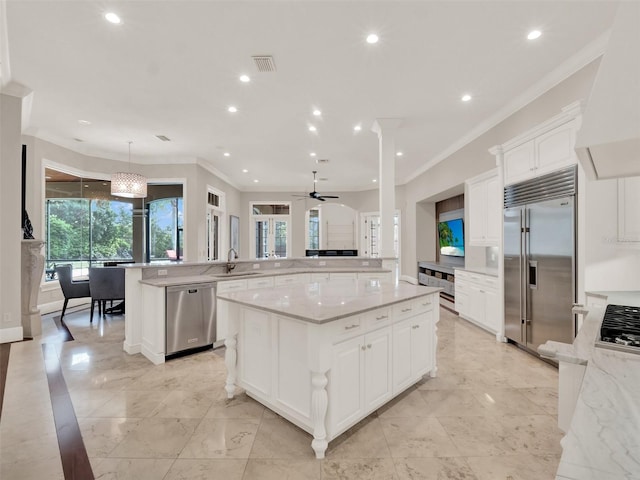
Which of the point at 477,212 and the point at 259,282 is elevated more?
the point at 477,212

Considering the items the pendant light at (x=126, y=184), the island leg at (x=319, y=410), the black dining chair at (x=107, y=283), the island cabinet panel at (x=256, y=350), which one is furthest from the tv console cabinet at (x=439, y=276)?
the pendant light at (x=126, y=184)

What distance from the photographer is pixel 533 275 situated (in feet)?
10.8

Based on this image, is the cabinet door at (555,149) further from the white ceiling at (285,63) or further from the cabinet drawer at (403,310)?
the cabinet drawer at (403,310)

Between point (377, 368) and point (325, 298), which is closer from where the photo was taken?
point (377, 368)

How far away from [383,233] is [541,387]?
2575 millimetres

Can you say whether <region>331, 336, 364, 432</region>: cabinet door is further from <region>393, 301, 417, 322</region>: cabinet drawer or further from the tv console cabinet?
the tv console cabinet

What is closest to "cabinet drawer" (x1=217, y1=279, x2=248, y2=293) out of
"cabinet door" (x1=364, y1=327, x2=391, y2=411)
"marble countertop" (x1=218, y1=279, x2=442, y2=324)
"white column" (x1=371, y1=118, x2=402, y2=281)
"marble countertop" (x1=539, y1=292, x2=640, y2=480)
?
"marble countertop" (x1=218, y1=279, x2=442, y2=324)

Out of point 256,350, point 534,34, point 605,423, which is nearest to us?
point 605,423

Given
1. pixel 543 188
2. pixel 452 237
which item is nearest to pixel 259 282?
pixel 543 188

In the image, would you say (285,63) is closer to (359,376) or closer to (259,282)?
(259,282)

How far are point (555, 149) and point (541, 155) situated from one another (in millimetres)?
184

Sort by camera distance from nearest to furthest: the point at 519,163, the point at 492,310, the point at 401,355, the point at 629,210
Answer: the point at 401,355, the point at 629,210, the point at 519,163, the point at 492,310

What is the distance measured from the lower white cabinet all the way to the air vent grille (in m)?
2.33

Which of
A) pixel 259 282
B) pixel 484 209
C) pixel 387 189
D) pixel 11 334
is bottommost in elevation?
pixel 11 334
